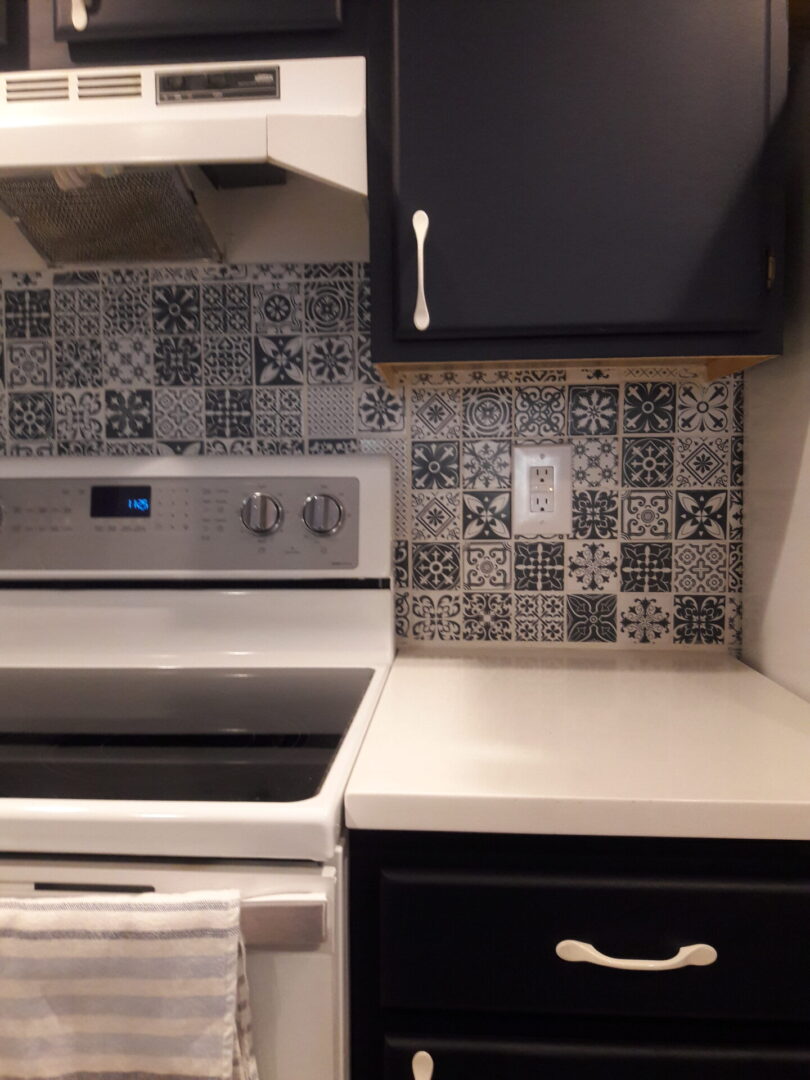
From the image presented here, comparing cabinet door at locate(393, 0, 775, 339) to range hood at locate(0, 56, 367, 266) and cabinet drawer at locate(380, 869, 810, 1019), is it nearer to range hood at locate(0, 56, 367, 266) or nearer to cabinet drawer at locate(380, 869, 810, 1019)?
range hood at locate(0, 56, 367, 266)

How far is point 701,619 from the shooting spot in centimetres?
118

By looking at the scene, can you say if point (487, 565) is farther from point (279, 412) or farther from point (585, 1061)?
point (585, 1061)

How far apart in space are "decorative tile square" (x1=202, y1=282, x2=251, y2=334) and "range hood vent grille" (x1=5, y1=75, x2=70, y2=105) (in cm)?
36

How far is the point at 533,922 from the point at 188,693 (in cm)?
55

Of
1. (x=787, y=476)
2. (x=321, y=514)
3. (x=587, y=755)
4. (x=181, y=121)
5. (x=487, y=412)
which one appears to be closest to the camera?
(x=587, y=755)

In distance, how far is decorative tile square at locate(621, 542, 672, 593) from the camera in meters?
1.18

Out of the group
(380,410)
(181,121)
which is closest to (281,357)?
(380,410)

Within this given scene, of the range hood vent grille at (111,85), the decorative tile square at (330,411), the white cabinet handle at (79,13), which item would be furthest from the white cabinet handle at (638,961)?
the white cabinet handle at (79,13)

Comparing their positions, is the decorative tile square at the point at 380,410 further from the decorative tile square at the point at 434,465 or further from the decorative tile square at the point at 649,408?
the decorative tile square at the point at 649,408

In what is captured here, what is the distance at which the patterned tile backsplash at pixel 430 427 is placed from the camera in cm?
117

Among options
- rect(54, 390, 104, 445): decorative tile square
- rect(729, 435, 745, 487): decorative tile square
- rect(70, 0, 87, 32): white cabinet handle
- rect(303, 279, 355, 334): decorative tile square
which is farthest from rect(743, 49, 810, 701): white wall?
rect(54, 390, 104, 445): decorative tile square

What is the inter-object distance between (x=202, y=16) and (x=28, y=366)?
24.3 inches

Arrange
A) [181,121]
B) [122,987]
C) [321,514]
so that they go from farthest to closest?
[321,514] → [181,121] → [122,987]

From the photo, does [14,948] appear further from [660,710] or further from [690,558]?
[690,558]
